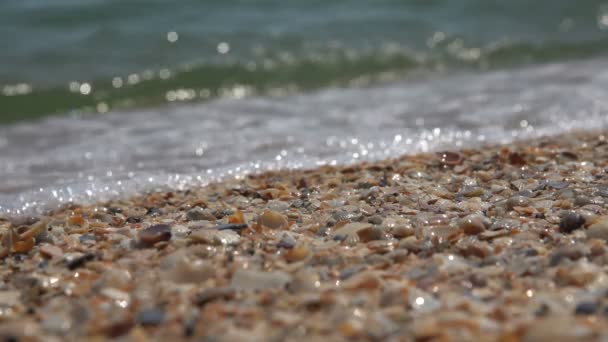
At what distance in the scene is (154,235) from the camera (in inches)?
94.8

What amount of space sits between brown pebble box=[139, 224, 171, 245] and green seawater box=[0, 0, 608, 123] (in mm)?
4086

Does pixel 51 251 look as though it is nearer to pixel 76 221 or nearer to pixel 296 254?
pixel 76 221

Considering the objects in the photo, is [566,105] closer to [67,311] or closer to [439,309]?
[439,309]

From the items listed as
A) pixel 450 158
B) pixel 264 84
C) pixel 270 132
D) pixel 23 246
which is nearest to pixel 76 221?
pixel 23 246

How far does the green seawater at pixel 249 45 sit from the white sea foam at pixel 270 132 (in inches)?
28.0

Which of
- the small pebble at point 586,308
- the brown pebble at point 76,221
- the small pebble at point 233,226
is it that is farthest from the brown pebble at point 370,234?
the brown pebble at point 76,221

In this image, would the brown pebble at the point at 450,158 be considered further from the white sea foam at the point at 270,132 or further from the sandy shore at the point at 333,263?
the white sea foam at the point at 270,132

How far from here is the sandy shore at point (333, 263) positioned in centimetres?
176

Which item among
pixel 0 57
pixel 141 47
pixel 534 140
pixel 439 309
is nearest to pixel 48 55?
pixel 0 57

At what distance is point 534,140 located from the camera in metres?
4.20

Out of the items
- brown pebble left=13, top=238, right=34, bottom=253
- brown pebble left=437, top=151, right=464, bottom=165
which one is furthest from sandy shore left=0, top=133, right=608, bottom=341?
brown pebble left=437, top=151, right=464, bottom=165

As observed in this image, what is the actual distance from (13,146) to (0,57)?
9.93 feet

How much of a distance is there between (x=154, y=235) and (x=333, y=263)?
61 cm

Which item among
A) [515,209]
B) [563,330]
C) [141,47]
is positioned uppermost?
[563,330]
